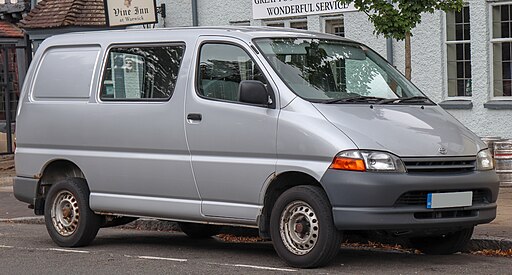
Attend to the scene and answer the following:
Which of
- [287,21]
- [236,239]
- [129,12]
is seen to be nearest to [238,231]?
[236,239]

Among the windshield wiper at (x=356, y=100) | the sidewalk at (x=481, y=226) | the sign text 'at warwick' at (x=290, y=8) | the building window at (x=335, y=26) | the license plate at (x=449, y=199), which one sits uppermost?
the sign text 'at warwick' at (x=290, y=8)

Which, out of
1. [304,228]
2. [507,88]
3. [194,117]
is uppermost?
[194,117]

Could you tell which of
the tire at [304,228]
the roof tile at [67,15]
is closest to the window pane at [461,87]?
the roof tile at [67,15]

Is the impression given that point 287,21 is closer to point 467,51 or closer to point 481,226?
point 467,51

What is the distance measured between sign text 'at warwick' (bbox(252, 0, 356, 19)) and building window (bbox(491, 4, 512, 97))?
9.82 ft

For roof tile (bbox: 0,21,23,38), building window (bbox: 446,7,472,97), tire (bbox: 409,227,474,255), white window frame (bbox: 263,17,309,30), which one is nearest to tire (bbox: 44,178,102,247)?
tire (bbox: 409,227,474,255)

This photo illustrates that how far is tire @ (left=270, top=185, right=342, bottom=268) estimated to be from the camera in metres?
9.86

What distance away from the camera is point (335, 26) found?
72.1 ft

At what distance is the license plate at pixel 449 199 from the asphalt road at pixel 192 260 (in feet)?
1.73

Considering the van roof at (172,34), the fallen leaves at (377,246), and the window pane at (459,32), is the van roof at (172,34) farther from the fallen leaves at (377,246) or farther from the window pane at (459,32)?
the window pane at (459,32)

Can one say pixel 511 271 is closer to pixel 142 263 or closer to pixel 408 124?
pixel 408 124

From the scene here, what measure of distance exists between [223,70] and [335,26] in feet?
36.7

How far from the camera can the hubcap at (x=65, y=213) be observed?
39.7 ft

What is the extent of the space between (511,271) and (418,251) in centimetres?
162
